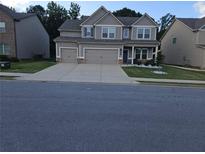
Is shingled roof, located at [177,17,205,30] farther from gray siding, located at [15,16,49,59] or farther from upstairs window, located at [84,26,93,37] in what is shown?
gray siding, located at [15,16,49,59]

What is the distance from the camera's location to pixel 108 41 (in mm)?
29797

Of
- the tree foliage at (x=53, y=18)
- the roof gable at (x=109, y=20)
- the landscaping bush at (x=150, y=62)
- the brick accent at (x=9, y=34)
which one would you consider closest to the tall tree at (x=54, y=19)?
the tree foliage at (x=53, y=18)

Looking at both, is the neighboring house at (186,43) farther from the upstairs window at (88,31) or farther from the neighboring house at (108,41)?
the upstairs window at (88,31)

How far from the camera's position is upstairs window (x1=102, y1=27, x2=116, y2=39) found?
30828 millimetres

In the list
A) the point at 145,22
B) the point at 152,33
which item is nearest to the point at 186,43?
the point at 152,33

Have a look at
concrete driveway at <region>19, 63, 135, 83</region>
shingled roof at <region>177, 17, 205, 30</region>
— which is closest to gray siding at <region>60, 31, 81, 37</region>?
concrete driveway at <region>19, 63, 135, 83</region>

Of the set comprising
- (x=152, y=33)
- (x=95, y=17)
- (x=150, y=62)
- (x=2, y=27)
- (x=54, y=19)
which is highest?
(x=54, y=19)

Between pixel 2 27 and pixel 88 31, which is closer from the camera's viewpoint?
pixel 2 27

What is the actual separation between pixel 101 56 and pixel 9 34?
42.9 ft

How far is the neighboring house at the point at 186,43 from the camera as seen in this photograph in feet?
102

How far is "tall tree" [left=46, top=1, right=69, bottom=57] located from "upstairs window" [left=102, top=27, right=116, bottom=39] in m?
23.7

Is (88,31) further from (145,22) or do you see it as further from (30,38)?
(30,38)

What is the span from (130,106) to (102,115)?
1639 mm

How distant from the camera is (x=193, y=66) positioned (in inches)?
1270
